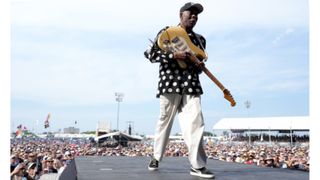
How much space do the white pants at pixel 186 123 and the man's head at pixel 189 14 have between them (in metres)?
0.61

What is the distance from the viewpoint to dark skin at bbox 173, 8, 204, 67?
9.38 feet

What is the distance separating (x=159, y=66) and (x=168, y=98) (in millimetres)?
309

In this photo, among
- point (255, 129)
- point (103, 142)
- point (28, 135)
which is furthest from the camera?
point (28, 135)

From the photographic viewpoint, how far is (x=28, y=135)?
43219 millimetres

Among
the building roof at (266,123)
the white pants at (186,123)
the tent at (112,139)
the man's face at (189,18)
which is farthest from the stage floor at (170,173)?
the building roof at (266,123)

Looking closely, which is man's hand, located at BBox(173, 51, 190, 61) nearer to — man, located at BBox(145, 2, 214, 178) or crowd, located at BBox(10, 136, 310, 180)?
man, located at BBox(145, 2, 214, 178)

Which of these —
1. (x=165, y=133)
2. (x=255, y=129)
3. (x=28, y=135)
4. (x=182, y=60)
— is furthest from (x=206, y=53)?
(x=28, y=135)

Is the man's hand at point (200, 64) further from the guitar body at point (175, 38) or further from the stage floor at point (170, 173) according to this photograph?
the stage floor at point (170, 173)

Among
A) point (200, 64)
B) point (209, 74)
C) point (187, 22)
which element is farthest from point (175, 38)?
point (209, 74)

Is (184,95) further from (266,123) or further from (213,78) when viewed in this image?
(266,123)

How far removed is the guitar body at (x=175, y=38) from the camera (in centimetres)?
295

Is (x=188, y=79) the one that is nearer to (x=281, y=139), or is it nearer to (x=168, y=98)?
(x=168, y=98)

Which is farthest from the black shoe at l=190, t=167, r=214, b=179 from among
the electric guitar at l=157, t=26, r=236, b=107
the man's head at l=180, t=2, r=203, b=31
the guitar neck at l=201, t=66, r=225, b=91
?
the man's head at l=180, t=2, r=203, b=31

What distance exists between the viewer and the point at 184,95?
305 centimetres
